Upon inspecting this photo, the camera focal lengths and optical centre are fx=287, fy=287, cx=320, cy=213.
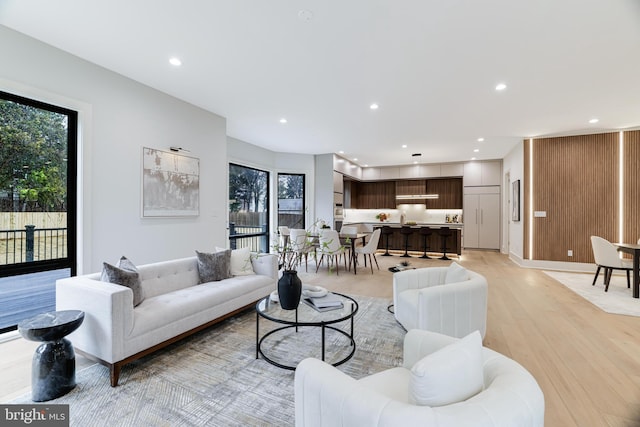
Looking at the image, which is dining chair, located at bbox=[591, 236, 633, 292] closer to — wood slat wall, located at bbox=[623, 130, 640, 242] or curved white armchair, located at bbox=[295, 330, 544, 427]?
wood slat wall, located at bbox=[623, 130, 640, 242]

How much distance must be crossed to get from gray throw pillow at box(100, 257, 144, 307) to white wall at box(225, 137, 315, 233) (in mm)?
4383

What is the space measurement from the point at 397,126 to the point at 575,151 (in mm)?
3893

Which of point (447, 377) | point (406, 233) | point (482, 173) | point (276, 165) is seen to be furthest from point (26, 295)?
point (482, 173)

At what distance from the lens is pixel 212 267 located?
3.39 m

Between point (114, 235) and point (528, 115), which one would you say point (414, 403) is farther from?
point (528, 115)

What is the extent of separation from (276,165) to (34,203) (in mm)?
5313

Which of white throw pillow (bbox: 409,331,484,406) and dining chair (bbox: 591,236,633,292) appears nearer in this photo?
white throw pillow (bbox: 409,331,484,406)

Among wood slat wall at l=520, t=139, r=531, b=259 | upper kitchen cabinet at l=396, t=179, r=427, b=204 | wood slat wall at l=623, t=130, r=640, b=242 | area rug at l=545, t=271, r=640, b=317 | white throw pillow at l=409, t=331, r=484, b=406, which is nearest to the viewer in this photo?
white throw pillow at l=409, t=331, r=484, b=406

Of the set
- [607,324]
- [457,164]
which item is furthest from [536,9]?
[457,164]

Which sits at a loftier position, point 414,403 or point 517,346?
point 414,403

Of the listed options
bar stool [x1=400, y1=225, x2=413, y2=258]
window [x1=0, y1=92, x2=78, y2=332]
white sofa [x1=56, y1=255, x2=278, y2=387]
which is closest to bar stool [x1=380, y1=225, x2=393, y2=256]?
bar stool [x1=400, y1=225, x2=413, y2=258]

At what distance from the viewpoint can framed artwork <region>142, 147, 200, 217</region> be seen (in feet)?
12.7

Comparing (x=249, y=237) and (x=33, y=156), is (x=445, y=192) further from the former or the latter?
(x=33, y=156)

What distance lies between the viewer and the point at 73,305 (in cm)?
228
